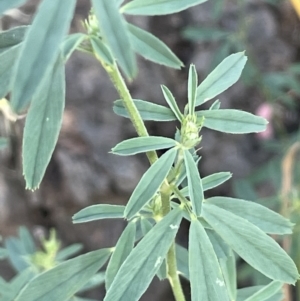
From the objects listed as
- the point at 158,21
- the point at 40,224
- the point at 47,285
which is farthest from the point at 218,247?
the point at 158,21

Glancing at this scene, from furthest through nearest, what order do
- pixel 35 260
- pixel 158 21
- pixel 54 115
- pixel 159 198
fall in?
pixel 158 21, pixel 35 260, pixel 159 198, pixel 54 115

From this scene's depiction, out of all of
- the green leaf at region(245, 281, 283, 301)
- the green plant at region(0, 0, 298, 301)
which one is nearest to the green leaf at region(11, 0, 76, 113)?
the green plant at region(0, 0, 298, 301)

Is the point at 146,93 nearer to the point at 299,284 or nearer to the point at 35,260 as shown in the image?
the point at 299,284

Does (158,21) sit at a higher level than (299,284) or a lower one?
higher

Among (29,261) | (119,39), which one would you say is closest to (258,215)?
(119,39)

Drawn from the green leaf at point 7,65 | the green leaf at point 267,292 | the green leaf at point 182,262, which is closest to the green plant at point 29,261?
the green leaf at point 182,262

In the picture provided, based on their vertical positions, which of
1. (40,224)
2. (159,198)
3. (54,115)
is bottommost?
(40,224)

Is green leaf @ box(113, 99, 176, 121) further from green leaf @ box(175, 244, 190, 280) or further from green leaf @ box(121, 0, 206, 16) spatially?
green leaf @ box(175, 244, 190, 280)
